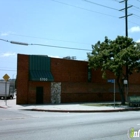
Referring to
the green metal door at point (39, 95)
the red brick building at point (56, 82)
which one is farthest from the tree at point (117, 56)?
the green metal door at point (39, 95)

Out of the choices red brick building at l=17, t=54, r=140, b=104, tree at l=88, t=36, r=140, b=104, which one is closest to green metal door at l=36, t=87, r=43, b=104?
red brick building at l=17, t=54, r=140, b=104

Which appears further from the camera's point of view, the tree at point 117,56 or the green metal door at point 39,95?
the green metal door at point 39,95

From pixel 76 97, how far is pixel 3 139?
86.8 ft

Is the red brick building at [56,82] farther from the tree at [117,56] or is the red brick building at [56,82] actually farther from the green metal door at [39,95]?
the tree at [117,56]

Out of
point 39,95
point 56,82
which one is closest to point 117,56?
point 56,82

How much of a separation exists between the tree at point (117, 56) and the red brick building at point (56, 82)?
12.3 ft

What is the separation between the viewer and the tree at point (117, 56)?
27.9 meters

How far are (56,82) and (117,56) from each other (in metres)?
9.02

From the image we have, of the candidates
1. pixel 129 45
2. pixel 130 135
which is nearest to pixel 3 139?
pixel 130 135

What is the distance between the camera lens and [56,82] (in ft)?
108

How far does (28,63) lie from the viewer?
100 ft

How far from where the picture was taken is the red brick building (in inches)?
1189

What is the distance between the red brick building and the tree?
3741mm

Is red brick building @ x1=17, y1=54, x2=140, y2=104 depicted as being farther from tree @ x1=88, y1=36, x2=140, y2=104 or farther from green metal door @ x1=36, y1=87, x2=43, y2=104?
tree @ x1=88, y1=36, x2=140, y2=104
